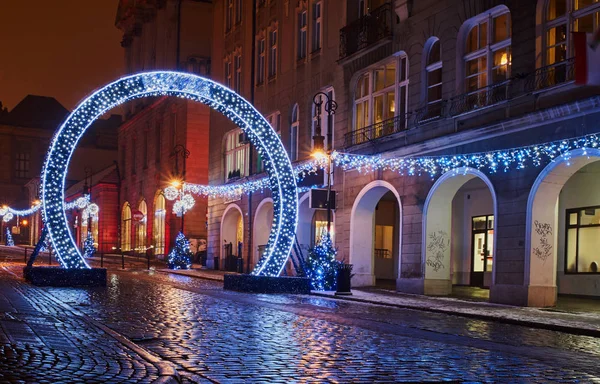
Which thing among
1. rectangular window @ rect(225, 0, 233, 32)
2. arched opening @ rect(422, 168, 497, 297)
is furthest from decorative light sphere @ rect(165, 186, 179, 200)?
arched opening @ rect(422, 168, 497, 297)

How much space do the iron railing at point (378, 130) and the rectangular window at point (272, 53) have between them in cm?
944

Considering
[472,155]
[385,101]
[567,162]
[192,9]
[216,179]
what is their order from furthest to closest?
[192,9] < [216,179] < [385,101] < [472,155] < [567,162]

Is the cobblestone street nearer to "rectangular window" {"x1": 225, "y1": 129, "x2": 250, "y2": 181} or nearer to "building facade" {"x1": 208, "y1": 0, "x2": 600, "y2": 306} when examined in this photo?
A: "building facade" {"x1": 208, "y1": 0, "x2": 600, "y2": 306}

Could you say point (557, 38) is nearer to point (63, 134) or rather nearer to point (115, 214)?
point (63, 134)

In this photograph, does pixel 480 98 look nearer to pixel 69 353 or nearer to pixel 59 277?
pixel 59 277

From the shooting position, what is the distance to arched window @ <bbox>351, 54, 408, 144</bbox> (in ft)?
92.1

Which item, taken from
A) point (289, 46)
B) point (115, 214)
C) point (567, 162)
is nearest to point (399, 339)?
point (567, 162)

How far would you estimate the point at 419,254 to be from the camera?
84.4 feet

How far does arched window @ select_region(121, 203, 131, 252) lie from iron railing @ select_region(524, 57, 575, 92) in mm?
51282

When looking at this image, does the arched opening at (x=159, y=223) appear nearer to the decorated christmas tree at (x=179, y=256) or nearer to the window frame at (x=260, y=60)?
the decorated christmas tree at (x=179, y=256)

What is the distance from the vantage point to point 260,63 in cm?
4075

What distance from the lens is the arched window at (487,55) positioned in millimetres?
22725

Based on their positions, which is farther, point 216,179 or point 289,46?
point 216,179

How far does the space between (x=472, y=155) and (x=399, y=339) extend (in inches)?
461
